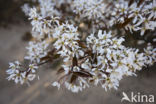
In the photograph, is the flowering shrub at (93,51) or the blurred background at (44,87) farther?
the blurred background at (44,87)

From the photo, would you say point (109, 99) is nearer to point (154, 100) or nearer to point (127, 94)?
point (127, 94)

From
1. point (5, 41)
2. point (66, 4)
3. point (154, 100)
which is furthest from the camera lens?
point (5, 41)

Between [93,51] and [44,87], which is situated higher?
[93,51]

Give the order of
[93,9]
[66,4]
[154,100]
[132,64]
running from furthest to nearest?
[66,4] < [154,100] < [93,9] < [132,64]

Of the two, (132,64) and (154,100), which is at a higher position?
(132,64)

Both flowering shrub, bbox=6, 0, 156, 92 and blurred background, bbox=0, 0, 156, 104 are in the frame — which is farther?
blurred background, bbox=0, 0, 156, 104

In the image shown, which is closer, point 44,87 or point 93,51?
point 93,51

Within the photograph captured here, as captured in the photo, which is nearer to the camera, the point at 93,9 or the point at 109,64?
the point at 109,64

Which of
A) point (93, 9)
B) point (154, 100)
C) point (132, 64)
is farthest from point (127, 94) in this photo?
point (93, 9)
